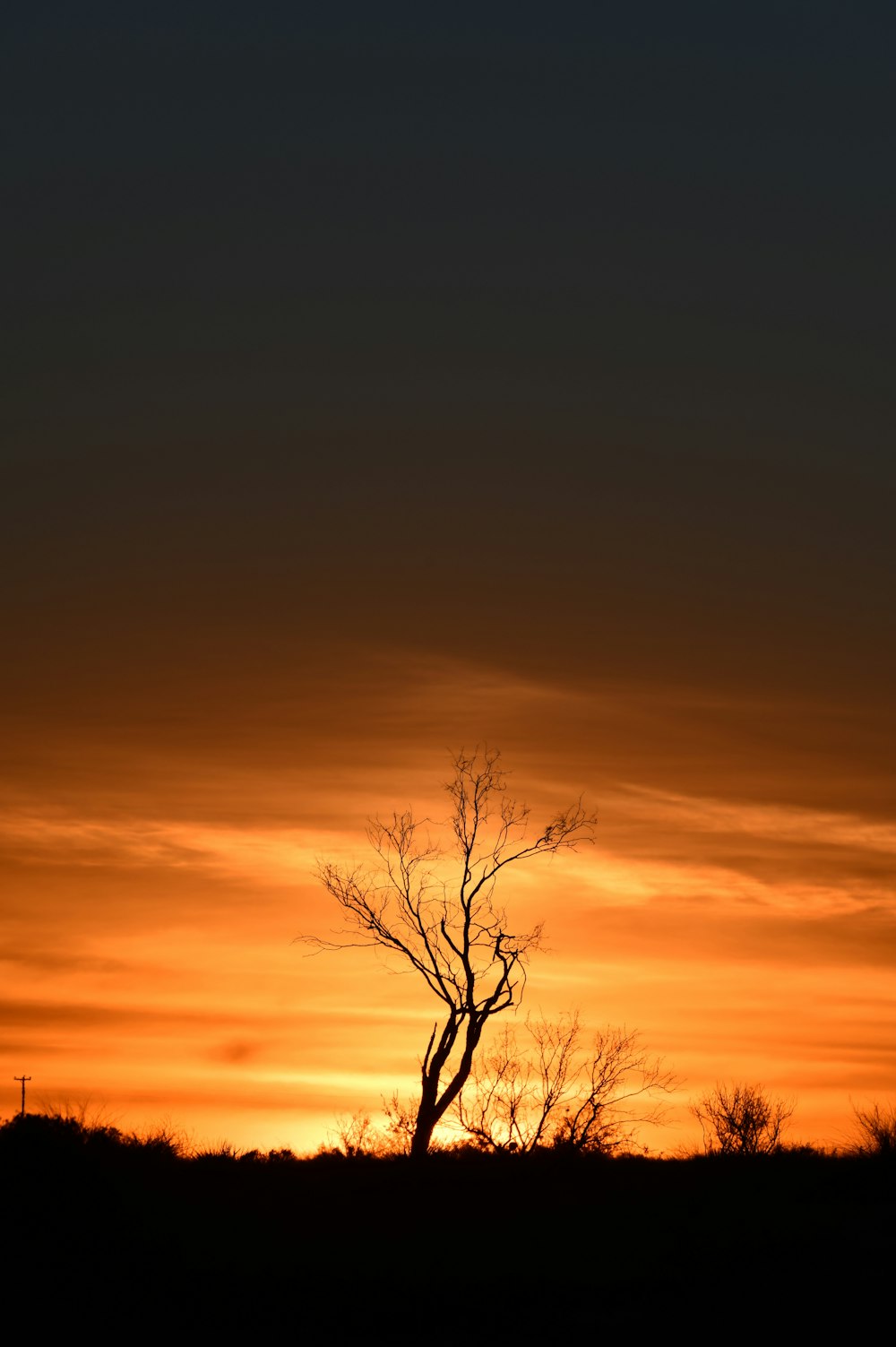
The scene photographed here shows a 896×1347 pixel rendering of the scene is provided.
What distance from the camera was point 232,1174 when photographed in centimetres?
3189

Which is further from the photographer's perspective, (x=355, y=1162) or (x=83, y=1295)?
(x=355, y=1162)

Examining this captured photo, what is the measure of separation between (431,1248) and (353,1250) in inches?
52.5

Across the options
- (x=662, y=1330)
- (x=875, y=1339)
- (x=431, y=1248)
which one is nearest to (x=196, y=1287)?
(x=431, y=1248)

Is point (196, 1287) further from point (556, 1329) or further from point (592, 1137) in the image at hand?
point (592, 1137)

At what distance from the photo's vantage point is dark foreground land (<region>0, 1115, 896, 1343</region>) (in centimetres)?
2202

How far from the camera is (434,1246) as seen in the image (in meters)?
25.6

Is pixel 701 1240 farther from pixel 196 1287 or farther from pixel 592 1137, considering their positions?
pixel 592 1137

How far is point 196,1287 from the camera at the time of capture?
23312mm

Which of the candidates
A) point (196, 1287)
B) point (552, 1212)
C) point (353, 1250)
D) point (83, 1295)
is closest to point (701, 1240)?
point (552, 1212)

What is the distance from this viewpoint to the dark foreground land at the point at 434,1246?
72.2ft

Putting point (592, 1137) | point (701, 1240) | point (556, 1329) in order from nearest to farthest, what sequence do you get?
point (556, 1329) → point (701, 1240) → point (592, 1137)

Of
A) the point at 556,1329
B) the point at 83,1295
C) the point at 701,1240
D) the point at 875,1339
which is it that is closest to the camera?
the point at 875,1339

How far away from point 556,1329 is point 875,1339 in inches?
177

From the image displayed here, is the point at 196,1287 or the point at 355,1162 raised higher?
the point at 355,1162
